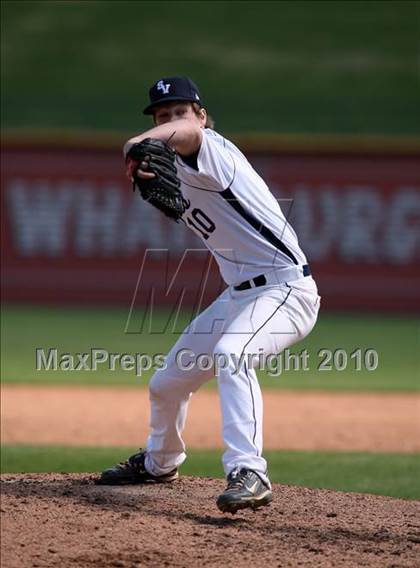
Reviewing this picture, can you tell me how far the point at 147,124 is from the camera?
2186 centimetres

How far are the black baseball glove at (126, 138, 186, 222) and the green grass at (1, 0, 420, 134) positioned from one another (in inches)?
687

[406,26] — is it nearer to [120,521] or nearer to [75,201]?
[75,201]

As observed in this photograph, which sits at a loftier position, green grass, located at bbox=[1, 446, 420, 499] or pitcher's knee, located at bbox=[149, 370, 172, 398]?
pitcher's knee, located at bbox=[149, 370, 172, 398]

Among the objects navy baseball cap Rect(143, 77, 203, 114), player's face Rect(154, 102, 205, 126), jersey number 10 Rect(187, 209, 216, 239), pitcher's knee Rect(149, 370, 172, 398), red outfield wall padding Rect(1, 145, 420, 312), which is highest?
Answer: red outfield wall padding Rect(1, 145, 420, 312)

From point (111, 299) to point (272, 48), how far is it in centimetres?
1055

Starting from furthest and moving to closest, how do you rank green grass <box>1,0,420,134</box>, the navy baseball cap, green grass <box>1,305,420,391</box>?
green grass <box>1,0,420,134</box> → green grass <box>1,305,420,391</box> → the navy baseball cap

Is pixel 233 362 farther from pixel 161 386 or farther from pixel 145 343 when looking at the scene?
pixel 145 343

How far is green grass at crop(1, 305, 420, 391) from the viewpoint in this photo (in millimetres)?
12008

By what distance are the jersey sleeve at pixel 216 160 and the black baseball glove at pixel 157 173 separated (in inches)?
8.4

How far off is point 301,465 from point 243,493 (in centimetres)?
317

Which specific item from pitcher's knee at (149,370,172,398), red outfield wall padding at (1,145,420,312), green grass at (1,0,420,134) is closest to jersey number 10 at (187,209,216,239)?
pitcher's knee at (149,370,172,398)

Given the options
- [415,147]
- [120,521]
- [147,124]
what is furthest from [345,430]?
[147,124]

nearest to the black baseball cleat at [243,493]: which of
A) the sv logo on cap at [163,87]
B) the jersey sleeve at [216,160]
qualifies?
the jersey sleeve at [216,160]

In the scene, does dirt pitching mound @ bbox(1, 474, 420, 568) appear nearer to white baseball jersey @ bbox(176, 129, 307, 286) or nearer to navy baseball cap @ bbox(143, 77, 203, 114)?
white baseball jersey @ bbox(176, 129, 307, 286)
